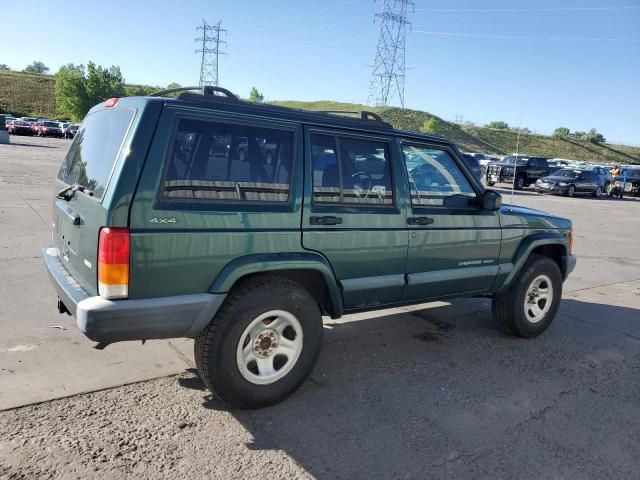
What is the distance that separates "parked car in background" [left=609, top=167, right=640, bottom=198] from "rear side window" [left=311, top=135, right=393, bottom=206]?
3034cm

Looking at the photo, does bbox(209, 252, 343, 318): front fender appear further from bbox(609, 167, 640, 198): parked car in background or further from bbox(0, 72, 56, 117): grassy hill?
bbox(0, 72, 56, 117): grassy hill

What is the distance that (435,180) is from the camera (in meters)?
4.25

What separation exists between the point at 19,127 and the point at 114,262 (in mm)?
52855

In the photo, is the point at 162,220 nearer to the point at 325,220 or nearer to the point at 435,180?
the point at 325,220

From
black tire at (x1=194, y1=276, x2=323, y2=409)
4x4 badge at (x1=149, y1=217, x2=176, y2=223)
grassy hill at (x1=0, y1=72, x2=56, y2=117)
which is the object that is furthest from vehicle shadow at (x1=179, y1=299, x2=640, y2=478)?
grassy hill at (x1=0, y1=72, x2=56, y2=117)

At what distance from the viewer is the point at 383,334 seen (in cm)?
488

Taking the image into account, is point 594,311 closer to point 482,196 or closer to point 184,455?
point 482,196

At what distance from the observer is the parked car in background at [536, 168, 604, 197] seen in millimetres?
26688

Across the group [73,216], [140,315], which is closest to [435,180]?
[140,315]

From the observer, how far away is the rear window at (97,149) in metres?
3.01

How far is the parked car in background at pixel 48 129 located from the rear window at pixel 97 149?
51.0m

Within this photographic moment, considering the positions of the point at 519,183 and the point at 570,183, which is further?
the point at 519,183

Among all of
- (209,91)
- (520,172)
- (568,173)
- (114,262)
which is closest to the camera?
(114,262)

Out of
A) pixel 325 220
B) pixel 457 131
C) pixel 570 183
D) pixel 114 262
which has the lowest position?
pixel 114 262
